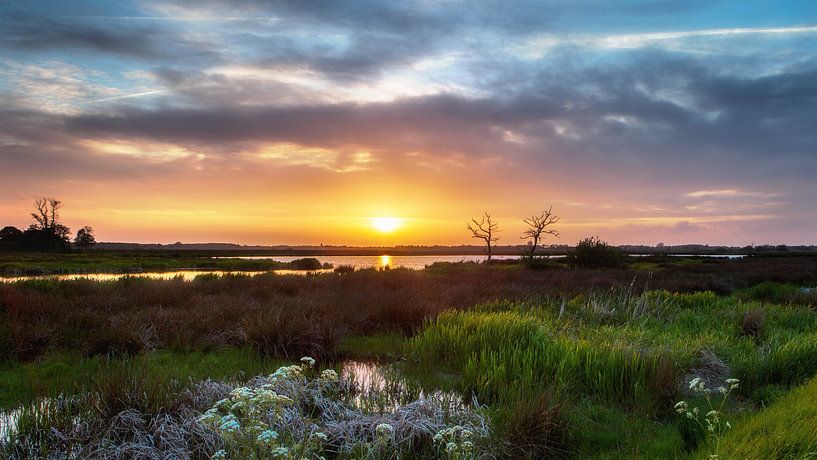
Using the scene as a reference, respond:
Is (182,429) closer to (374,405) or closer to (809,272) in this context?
(374,405)

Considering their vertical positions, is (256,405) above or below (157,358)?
above

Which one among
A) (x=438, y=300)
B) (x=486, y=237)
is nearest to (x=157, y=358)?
(x=438, y=300)

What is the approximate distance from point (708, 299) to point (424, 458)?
1589 centimetres

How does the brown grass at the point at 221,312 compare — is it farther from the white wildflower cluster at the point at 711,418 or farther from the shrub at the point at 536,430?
the white wildflower cluster at the point at 711,418

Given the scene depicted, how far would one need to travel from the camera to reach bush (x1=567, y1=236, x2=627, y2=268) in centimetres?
3634

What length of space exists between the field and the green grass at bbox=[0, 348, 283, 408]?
5cm

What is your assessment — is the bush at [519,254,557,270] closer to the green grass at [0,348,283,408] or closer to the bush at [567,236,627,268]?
the bush at [567,236,627,268]

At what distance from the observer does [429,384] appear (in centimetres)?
836

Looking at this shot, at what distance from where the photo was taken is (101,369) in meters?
7.87

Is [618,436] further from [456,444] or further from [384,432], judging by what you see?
[384,432]

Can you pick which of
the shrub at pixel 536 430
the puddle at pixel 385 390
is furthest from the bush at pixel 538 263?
the shrub at pixel 536 430

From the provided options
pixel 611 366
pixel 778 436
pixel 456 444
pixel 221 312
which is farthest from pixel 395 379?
pixel 221 312

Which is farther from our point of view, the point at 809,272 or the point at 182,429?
the point at 809,272

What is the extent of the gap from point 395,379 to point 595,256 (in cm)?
3136
